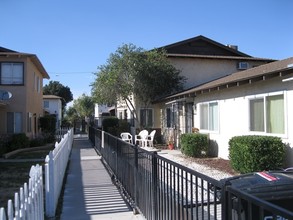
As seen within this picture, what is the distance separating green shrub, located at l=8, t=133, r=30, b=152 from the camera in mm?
19984

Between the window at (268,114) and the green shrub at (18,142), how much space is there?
13.8 metres

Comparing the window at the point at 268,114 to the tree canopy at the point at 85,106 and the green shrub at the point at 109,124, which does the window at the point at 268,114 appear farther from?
the tree canopy at the point at 85,106

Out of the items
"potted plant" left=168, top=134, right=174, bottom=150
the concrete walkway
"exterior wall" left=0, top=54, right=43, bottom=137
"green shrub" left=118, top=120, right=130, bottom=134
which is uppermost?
"exterior wall" left=0, top=54, right=43, bottom=137

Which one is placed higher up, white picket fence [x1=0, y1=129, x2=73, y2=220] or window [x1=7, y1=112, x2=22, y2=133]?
window [x1=7, y1=112, x2=22, y2=133]

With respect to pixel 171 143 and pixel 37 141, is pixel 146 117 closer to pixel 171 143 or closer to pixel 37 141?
pixel 171 143

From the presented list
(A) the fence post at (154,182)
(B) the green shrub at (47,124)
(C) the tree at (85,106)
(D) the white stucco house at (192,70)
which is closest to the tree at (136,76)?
(D) the white stucco house at (192,70)

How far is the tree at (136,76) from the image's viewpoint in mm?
22953

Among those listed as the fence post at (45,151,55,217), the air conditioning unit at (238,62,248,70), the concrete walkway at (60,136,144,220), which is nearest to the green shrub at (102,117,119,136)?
the air conditioning unit at (238,62,248,70)

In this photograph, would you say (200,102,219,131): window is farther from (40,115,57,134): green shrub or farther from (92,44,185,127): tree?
(40,115,57,134): green shrub

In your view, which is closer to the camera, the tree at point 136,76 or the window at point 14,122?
the window at point 14,122

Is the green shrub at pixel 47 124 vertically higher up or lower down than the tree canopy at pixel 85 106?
lower down

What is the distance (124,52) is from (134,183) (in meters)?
17.5

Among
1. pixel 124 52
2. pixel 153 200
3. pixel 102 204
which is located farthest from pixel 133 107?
pixel 153 200

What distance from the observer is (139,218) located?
19.6 feet
